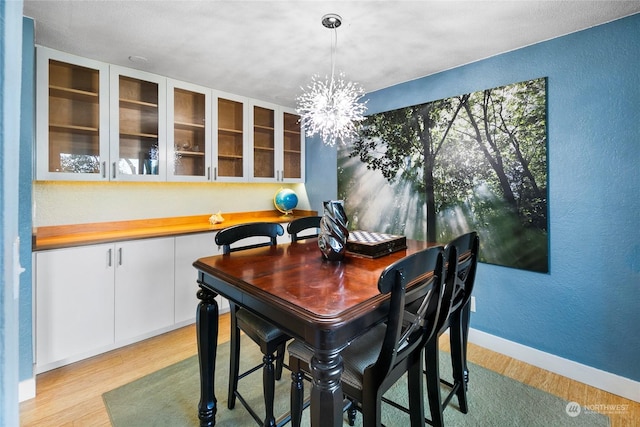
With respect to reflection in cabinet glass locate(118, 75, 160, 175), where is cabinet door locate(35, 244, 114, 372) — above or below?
below

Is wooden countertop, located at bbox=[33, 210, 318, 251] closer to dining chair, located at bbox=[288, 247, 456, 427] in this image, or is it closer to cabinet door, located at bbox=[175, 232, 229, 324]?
cabinet door, located at bbox=[175, 232, 229, 324]

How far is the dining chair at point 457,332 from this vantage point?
146 centimetres

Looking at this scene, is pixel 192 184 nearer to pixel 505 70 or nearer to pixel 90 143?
pixel 90 143

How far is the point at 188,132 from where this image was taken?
120 inches

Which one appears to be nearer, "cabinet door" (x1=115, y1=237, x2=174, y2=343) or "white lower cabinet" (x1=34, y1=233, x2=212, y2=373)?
"white lower cabinet" (x1=34, y1=233, x2=212, y2=373)

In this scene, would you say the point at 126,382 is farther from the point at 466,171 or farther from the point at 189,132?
the point at 466,171

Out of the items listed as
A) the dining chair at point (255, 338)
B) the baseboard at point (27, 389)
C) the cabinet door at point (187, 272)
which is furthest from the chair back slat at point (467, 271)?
the baseboard at point (27, 389)

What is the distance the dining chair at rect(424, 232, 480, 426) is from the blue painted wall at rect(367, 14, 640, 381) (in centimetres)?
85

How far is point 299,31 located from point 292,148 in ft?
6.37

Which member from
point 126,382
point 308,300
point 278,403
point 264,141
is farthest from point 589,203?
point 126,382

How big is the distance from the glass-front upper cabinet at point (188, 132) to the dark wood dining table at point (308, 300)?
1.53 metres

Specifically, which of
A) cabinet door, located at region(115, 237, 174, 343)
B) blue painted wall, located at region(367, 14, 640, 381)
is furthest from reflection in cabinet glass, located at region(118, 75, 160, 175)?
blue painted wall, located at region(367, 14, 640, 381)

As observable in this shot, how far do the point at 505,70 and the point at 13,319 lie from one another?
9.64 ft

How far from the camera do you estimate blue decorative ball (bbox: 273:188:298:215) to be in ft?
12.9
